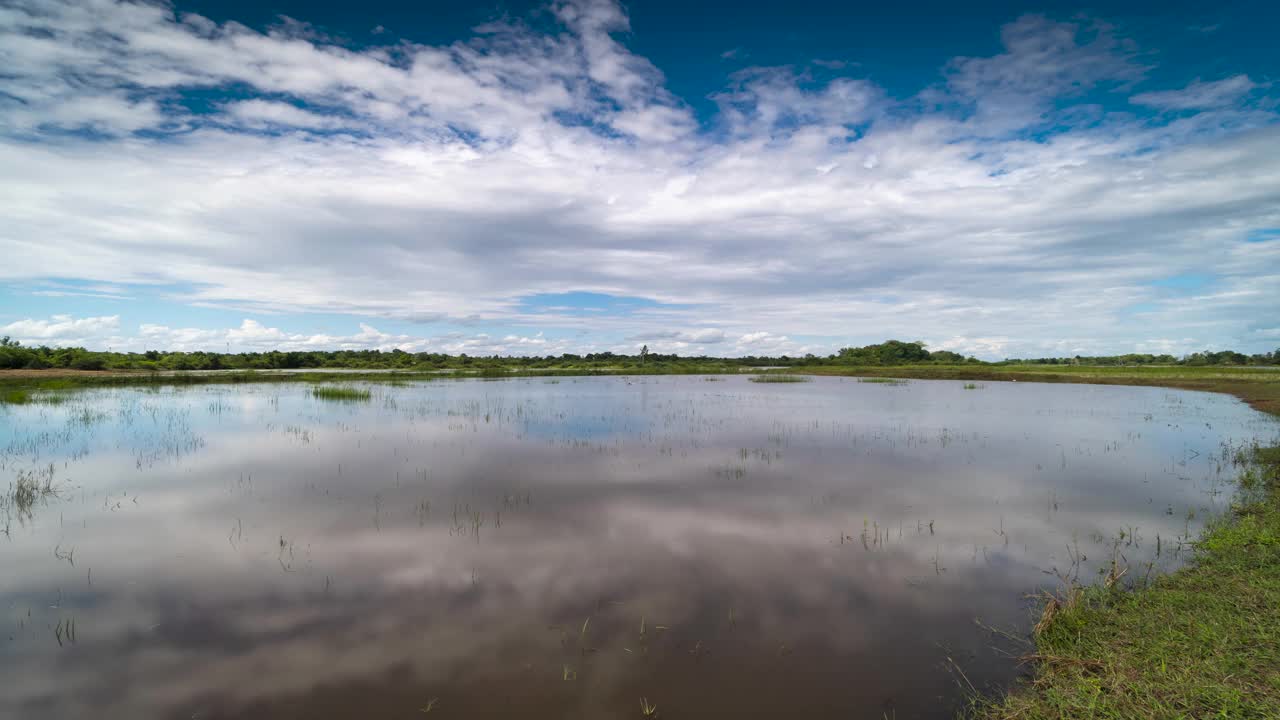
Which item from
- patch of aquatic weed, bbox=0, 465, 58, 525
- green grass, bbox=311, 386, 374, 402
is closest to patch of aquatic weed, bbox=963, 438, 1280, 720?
patch of aquatic weed, bbox=0, 465, 58, 525

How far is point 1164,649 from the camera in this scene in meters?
4.90

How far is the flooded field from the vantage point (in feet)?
15.9

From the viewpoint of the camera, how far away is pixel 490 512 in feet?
32.1

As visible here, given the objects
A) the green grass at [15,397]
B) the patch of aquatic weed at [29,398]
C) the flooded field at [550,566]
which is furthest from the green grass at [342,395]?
the flooded field at [550,566]

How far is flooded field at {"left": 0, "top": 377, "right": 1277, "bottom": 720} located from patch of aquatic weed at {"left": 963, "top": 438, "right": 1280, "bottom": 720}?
1.32 ft

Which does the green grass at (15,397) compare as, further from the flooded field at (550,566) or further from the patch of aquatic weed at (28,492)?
the patch of aquatic weed at (28,492)

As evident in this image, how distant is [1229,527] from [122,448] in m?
25.0

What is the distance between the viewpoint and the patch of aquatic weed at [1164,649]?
4230mm

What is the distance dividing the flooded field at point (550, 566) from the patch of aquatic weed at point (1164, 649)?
0.40 meters

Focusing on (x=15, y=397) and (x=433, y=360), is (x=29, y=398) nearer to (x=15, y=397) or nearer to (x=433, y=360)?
(x=15, y=397)

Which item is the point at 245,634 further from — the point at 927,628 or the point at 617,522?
the point at 927,628

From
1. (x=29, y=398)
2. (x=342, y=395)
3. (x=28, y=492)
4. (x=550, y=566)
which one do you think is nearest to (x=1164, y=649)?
(x=550, y=566)

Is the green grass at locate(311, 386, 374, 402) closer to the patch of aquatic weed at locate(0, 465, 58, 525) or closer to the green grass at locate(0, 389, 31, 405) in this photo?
the green grass at locate(0, 389, 31, 405)

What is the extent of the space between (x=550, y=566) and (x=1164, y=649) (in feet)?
21.4
